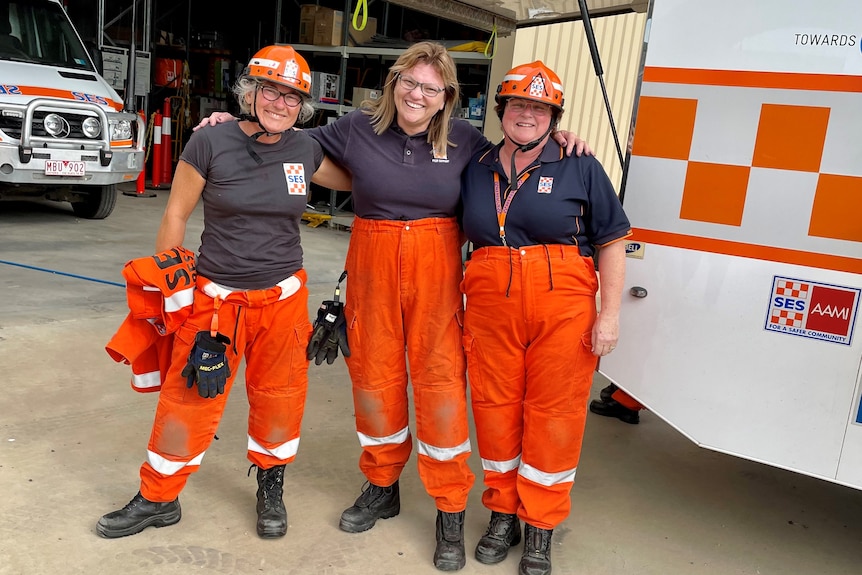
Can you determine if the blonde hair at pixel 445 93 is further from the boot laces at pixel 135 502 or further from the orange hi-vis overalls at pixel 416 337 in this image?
the boot laces at pixel 135 502

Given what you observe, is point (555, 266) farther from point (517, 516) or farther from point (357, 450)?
point (357, 450)

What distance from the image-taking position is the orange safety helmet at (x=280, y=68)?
2629 mm

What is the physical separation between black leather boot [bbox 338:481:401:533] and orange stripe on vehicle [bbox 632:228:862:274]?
141 cm

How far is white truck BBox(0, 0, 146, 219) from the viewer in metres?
7.41

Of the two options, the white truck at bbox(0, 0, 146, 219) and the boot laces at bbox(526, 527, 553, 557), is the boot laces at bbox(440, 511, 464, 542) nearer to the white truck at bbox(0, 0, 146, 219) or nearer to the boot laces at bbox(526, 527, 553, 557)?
the boot laces at bbox(526, 527, 553, 557)

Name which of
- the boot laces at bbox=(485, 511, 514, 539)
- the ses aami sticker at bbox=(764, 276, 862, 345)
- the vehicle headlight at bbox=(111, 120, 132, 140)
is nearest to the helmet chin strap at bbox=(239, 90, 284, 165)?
the boot laces at bbox=(485, 511, 514, 539)

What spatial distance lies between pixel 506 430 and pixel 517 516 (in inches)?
15.7

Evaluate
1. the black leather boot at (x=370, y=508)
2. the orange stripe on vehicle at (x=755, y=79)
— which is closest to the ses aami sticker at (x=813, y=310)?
the orange stripe on vehicle at (x=755, y=79)

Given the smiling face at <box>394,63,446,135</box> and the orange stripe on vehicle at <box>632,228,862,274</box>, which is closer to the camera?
the orange stripe on vehicle at <box>632,228,862,274</box>

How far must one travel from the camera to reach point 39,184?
26.8 ft

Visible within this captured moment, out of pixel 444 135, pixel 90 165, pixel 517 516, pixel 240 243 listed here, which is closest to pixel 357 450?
pixel 517 516

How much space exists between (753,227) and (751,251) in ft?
0.27

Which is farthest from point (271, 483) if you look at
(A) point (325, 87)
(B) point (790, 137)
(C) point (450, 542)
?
(A) point (325, 87)

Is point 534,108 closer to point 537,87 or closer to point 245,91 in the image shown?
point 537,87
